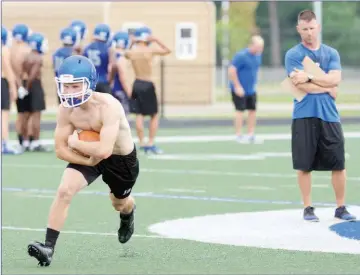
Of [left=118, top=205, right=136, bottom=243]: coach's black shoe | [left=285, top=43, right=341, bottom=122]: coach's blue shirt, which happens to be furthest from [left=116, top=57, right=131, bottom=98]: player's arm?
[left=118, top=205, right=136, bottom=243]: coach's black shoe

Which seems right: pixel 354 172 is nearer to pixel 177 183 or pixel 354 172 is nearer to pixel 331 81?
pixel 177 183

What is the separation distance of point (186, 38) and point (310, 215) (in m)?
26.9

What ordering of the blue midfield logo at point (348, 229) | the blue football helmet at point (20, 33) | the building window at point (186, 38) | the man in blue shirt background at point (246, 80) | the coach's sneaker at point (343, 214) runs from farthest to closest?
the building window at point (186, 38), the man in blue shirt background at point (246, 80), the blue football helmet at point (20, 33), the coach's sneaker at point (343, 214), the blue midfield logo at point (348, 229)

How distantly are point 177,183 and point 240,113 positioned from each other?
6.60 metres

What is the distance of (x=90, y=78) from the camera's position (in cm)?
895

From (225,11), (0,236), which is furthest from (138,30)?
(225,11)

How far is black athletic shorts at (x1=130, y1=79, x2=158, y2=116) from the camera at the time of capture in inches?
757

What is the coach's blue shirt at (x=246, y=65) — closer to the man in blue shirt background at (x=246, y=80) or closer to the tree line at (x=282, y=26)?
the man in blue shirt background at (x=246, y=80)

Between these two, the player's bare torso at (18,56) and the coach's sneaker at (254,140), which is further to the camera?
the coach's sneaker at (254,140)

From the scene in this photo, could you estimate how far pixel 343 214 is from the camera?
1136 centimetres

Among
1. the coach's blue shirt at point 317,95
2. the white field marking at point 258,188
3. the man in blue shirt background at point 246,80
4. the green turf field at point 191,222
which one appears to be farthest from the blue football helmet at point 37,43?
the coach's blue shirt at point 317,95

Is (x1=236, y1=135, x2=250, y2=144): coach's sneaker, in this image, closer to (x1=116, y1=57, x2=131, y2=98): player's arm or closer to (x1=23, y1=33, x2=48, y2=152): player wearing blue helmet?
(x1=116, y1=57, x2=131, y2=98): player's arm

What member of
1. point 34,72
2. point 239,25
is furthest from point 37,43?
point 239,25

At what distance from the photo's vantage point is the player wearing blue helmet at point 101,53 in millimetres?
18594
